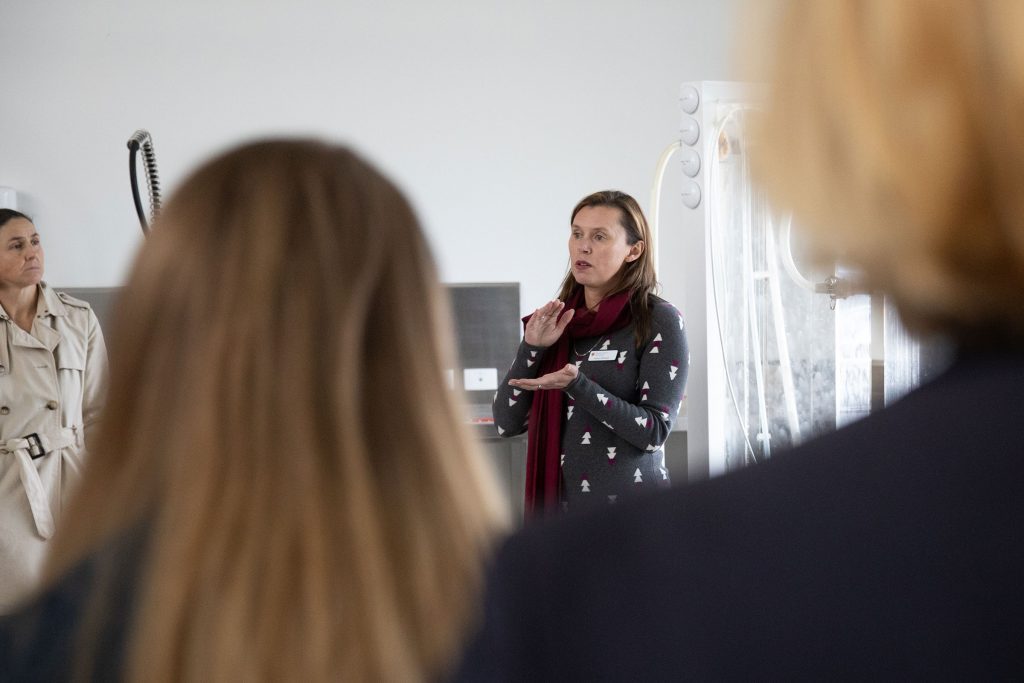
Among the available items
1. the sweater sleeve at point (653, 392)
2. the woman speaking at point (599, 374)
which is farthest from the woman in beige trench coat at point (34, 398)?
the sweater sleeve at point (653, 392)

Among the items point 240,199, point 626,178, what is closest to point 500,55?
point 626,178

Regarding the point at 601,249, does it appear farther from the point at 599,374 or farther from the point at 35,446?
the point at 35,446

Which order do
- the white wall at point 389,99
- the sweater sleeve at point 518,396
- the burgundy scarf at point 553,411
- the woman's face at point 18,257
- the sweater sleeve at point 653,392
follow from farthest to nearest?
A: 1. the white wall at point 389,99
2. the woman's face at point 18,257
3. the sweater sleeve at point 518,396
4. the burgundy scarf at point 553,411
5. the sweater sleeve at point 653,392

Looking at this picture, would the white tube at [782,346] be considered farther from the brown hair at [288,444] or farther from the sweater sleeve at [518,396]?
the brown hair at [288,444]

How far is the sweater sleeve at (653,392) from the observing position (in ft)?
8.63

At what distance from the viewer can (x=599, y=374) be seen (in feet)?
9.23

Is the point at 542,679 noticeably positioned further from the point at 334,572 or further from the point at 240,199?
the point at 240,199

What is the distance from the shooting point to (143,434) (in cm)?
65

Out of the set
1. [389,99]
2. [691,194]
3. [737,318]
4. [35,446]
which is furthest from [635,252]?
[389,99]

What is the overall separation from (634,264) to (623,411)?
20.8 inches

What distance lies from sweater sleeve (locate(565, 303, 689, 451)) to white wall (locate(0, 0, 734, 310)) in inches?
126

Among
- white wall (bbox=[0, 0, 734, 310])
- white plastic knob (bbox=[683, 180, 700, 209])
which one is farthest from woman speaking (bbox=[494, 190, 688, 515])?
white wall (bbox=[0, 0, 734, 310])

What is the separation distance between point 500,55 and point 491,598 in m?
5.86

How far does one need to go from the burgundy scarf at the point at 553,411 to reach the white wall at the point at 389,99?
9.76ft
